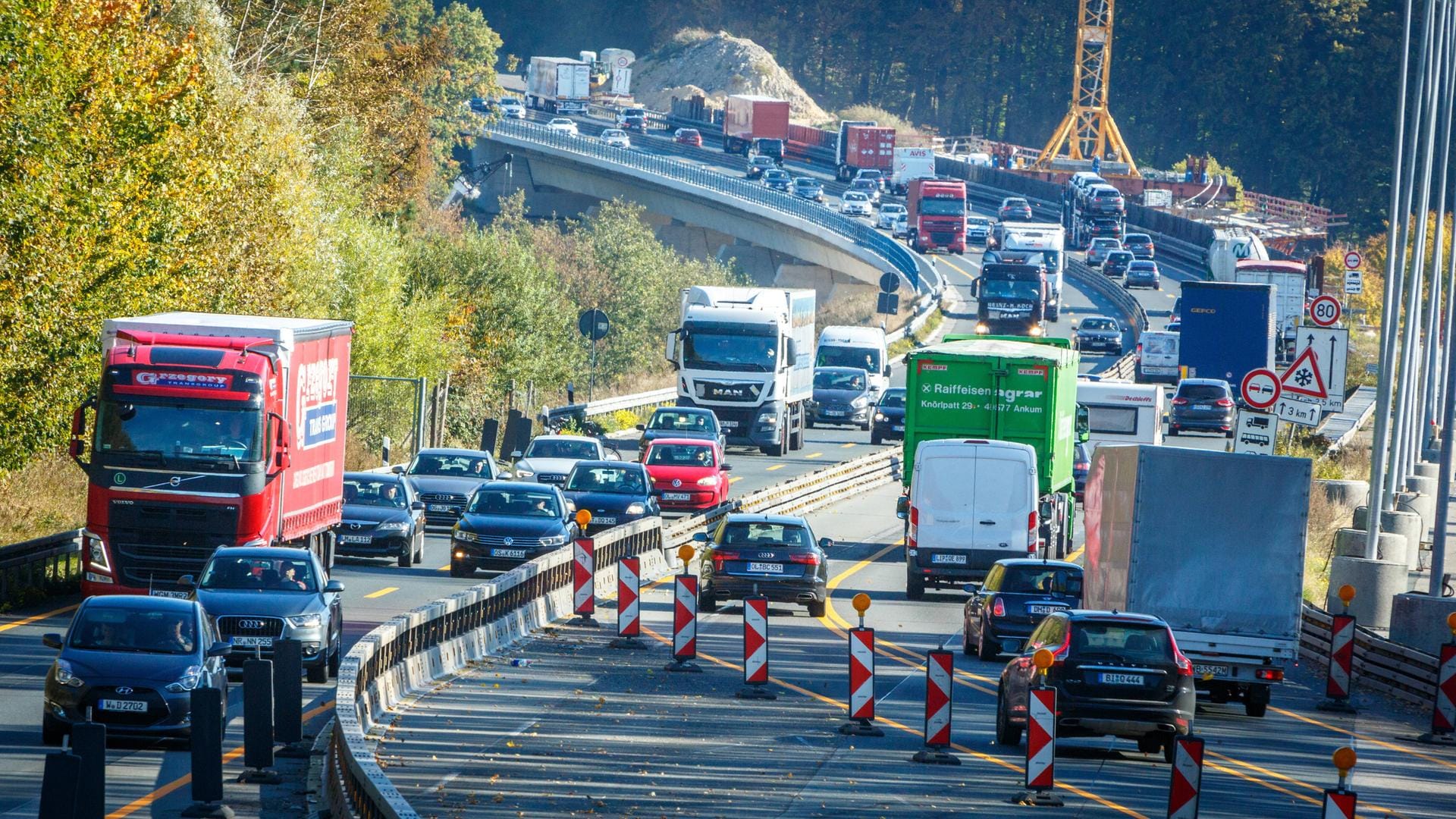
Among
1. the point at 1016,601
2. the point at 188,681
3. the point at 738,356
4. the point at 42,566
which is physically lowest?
the point at 42,566

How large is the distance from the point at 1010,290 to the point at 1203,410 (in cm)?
2115

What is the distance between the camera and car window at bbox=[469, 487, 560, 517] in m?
29.8

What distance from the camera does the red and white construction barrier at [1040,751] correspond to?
15508 mm

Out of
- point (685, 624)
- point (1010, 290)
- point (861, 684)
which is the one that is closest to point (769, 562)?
point (685, 624)

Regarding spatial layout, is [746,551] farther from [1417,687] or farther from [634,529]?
[1417,687]

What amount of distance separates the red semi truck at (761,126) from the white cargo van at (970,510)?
9733 centimetres

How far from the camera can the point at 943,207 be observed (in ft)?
335

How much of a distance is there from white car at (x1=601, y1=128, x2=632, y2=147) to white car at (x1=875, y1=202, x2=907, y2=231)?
662 inches

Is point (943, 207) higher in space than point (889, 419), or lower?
higher

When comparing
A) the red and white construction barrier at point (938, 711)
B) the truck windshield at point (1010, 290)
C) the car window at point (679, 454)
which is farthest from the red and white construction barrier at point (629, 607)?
the truck windshield at point (1010, 290)

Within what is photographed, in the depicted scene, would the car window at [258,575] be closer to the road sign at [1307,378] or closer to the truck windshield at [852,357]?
the road sign at [1307,378]

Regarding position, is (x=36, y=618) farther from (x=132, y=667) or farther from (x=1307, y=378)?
(x=1307, y=378)

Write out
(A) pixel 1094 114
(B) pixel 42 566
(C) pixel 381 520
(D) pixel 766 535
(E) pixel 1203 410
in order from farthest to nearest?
(A) pixel 1094 114 < (E) pixel 1203 410 < (C) pixel 381 520 < (D) pixel 766 535 < (B) pixel 42 566

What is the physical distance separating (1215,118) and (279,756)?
457ft
